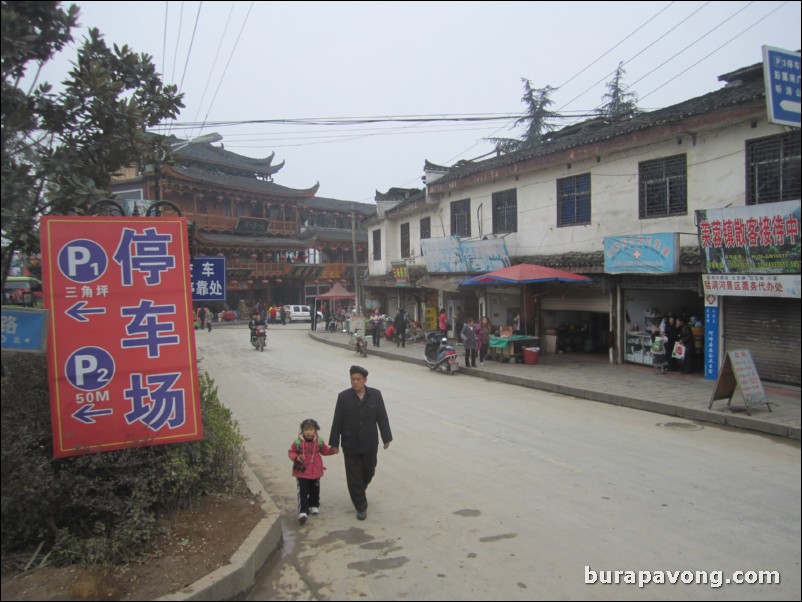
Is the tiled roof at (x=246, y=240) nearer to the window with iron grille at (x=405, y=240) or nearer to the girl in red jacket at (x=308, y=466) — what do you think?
the window with iron grille at (x=405, y=240)

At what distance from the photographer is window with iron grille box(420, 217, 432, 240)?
84.8 feet

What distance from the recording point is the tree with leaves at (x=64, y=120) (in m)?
4.29

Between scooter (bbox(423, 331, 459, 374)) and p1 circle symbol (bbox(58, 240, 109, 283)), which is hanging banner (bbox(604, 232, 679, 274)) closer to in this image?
scooter (bbox(423, 331, 459, 374))

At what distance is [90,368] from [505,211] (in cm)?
1727

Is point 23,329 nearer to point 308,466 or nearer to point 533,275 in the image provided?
point 308,466

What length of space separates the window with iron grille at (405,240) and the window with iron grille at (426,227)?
198 cm

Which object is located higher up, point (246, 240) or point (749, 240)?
point (246, 240)

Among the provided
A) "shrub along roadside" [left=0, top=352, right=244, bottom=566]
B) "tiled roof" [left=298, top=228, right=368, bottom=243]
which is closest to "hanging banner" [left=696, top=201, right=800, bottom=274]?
"shrub along roadside" [left=0, top=352, right=244, bottom=566]

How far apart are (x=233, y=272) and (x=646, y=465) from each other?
40.3 metres

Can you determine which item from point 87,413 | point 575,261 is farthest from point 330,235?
point 87,413

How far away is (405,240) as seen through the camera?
94.9 feet

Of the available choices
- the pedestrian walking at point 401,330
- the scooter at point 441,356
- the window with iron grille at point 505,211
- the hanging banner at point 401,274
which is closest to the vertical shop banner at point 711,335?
the scooter at point 441,356

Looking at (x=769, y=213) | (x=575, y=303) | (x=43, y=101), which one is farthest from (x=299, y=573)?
(x=575, y=303)

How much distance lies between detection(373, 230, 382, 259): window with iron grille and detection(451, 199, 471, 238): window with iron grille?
8639 millimetres
